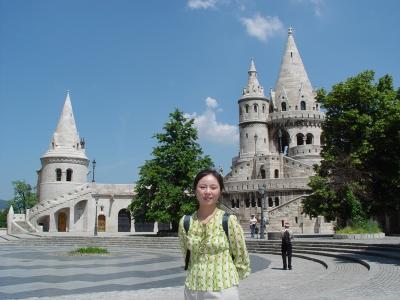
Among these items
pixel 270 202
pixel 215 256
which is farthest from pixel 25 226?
pixel 215 256

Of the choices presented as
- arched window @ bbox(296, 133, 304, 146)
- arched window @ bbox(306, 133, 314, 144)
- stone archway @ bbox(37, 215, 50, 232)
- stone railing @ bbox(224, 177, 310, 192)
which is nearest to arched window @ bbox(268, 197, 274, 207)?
stone railing @ bbox(224, 177, 310, 192)

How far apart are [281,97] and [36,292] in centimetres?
5537

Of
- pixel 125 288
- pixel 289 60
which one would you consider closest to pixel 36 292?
pixel 125 288

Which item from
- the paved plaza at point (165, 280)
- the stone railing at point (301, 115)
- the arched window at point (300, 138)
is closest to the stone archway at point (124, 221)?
the stone railing at point (301, 115)

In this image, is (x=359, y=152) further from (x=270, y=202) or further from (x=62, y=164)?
(x=62, y=164)

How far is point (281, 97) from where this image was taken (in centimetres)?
6266

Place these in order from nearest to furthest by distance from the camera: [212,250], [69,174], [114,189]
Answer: [212,250], [114,189], [69,174]

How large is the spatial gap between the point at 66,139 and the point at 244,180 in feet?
67.2

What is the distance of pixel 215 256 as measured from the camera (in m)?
4.03

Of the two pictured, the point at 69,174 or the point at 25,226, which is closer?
the point at 25,226

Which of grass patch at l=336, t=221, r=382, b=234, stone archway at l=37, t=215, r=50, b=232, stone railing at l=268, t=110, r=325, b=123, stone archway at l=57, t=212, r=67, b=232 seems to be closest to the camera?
grass patch at l=336, t=221, r=382, b=234

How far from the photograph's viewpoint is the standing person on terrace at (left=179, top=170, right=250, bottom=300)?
3.92 meters

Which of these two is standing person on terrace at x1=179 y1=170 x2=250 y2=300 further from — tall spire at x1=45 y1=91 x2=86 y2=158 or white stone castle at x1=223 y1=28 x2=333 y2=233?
tall spire at x1=45 y1=91 x2=86 y2=158

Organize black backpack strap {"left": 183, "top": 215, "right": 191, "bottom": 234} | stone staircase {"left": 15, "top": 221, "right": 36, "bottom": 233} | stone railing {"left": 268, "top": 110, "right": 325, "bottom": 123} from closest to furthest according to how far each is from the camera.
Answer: black backpack strap {"left": 183, "top": 215, "right": 191, "bottom": 234}
stone staircase {"left": 15, "top": 221, "right": 36, "bottom": 233}
stone railing {"left": 268, "top": 110, "right": 325, "bottom": 123}
